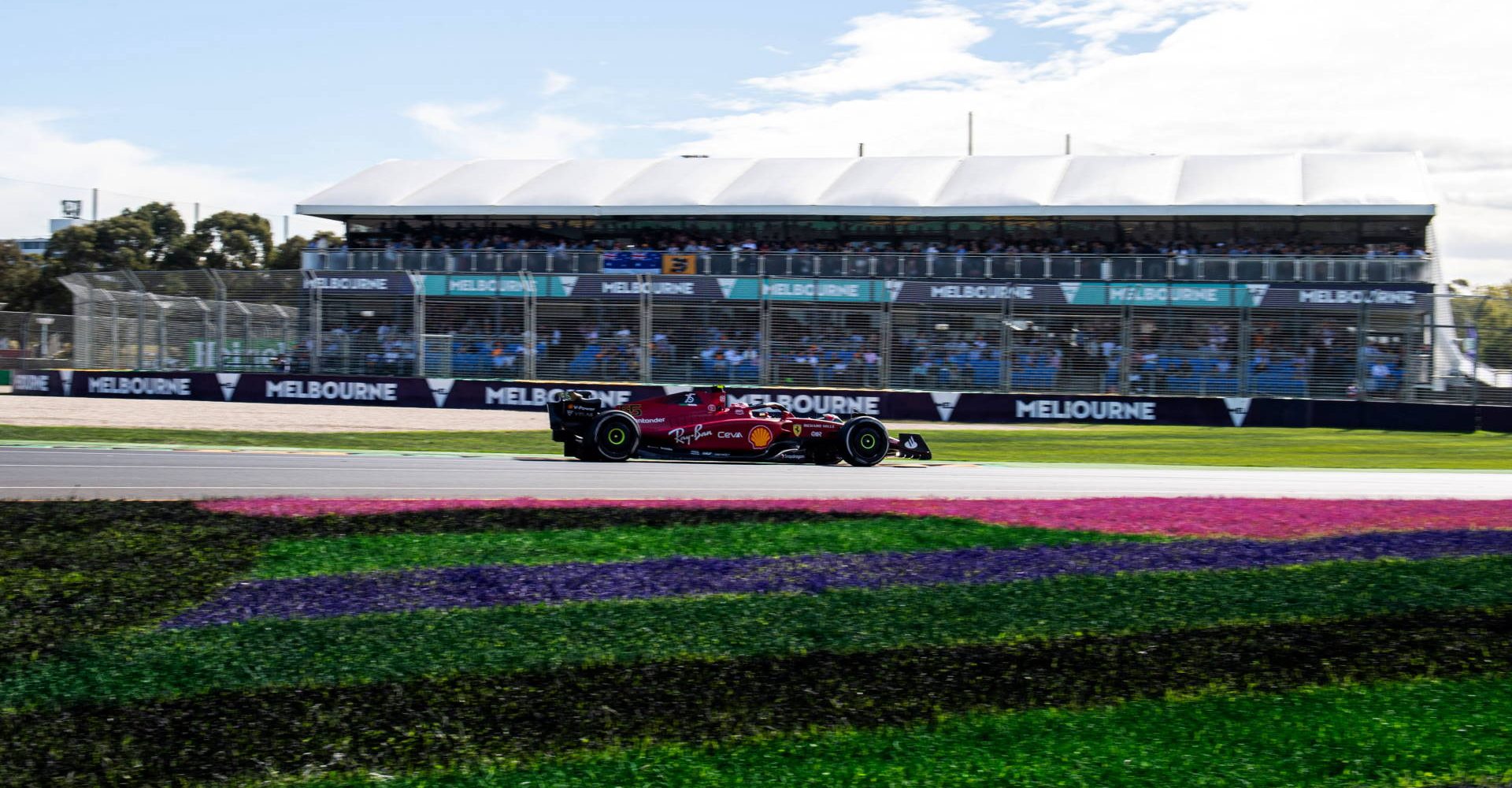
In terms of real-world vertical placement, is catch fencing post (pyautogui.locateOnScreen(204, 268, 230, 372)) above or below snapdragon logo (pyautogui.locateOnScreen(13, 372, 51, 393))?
above

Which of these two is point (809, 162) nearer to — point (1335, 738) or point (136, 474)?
point (136, 474)

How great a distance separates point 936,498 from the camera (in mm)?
14102

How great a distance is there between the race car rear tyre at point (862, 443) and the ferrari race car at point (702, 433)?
0.5 inches


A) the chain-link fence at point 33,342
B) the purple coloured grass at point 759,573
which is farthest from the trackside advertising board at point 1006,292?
the purple coloured grass at point 759,573

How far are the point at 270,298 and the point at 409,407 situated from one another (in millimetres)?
4665

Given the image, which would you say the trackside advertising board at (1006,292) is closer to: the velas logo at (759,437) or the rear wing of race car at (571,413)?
the velas logo at (759,437)

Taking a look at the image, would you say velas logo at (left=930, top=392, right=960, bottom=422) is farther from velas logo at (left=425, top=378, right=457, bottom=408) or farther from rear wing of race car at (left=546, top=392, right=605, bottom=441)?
rear wing of race car at (left=546, top=392, right=605, bottom=441)

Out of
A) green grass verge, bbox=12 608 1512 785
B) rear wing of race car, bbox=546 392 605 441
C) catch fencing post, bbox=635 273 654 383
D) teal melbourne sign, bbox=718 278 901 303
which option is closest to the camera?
green grass verge, bbox=12 608 1512 785

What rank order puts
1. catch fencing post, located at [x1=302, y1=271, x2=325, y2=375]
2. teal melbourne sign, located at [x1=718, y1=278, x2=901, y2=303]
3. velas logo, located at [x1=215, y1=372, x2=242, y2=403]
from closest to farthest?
teal melbourne sign, located at [x1=718, y1=278, x2=901, y2=303]
catch fencing post, located at [x1=302, y1=271, x2=325, y2=375]
velas logo, located at [x1=215, y1=372, x2=242, y2=403]

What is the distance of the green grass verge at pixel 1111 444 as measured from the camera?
21750mm

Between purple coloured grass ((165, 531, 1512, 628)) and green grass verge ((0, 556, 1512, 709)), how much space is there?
11.0 inches

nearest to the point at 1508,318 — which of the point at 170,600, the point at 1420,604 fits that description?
the point at 1420,604

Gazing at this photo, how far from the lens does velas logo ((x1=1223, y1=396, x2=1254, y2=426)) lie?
2881 cm

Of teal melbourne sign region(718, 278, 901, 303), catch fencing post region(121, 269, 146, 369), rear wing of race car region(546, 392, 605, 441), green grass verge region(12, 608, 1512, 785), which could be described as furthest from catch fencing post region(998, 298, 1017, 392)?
green grass verge region(12, 608, 1512, 785)
